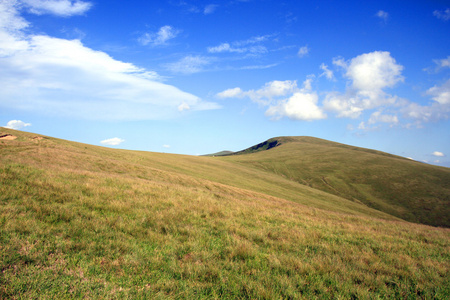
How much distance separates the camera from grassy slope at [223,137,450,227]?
2859 inches

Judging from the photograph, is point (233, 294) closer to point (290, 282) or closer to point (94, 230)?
point (290, 282)

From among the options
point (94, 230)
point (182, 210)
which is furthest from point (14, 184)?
point (182, 210)

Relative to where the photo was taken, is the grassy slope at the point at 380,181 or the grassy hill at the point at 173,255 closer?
the grassy hill at the point at 173,255

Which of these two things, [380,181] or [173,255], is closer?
[173,255]

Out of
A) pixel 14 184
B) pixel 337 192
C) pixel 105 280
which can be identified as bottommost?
pixel 337 192

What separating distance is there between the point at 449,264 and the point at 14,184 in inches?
647

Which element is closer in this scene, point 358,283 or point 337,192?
point 358,283

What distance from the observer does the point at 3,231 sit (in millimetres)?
5809

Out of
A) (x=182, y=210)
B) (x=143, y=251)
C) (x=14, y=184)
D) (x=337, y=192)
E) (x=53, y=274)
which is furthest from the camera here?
(x=337, y=192)

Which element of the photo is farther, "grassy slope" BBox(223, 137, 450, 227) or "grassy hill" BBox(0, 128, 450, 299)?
"grassy slope" BBox(223, 137, 450, 227)

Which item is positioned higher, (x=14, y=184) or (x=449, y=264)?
(x=14, y=184)

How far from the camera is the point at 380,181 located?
92.9m

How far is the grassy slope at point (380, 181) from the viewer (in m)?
72.6

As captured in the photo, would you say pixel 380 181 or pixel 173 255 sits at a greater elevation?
pixel 380 181
